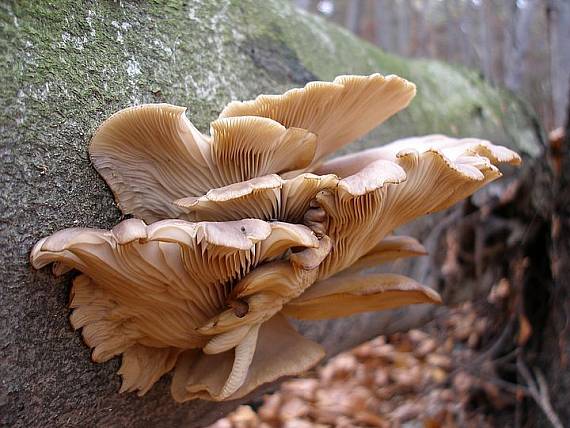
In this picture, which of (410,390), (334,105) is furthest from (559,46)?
(334,105)

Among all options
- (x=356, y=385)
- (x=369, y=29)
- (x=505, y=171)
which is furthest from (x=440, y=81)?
(x=369, y=29)

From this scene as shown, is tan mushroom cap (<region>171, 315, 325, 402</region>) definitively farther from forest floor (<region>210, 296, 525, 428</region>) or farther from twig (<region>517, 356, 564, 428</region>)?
forest floor (<region>210, 296, 525, 428</region>)

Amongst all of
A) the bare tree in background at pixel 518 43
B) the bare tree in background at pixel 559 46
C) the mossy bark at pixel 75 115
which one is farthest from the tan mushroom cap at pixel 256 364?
the bare tree in background at pixel 518 43

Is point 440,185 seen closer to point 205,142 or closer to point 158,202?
point 205,142

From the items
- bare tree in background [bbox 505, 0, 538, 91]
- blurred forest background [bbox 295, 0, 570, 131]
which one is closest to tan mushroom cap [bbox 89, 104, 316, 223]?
blurred forest background [bbox 295, 0, 570, 131]

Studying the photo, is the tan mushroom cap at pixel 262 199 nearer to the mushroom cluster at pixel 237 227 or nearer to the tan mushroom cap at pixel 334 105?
the mushroom cluster at pixel 237 227

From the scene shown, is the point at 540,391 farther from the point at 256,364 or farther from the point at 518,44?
the point at 518,44

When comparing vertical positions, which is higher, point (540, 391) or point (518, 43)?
point (518, 43)
